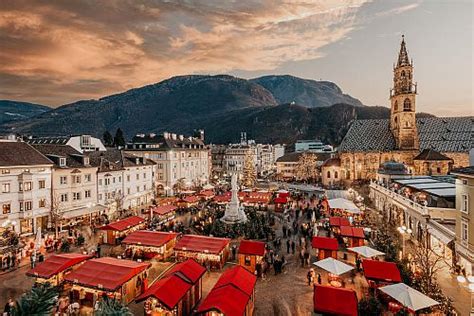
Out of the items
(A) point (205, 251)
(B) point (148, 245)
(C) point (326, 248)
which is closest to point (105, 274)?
(B) point (148, 245)

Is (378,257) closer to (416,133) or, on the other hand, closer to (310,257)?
(310,257)

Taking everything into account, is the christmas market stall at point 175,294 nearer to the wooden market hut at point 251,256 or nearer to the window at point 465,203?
the wooden market hut at point 251,256

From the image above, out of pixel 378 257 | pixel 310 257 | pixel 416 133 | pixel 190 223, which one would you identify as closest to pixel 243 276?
pixel 310 257

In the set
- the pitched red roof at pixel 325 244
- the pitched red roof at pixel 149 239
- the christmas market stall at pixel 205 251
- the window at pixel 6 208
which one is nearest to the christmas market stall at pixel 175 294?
the christmas market stall at pixel 205 251

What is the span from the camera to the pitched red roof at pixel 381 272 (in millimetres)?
17719

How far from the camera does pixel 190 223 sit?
36.7 meters

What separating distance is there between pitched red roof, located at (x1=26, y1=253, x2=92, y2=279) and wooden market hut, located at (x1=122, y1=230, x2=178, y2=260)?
17.3 ft

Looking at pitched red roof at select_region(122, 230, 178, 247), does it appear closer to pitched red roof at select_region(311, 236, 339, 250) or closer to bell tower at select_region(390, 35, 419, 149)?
pitched red roof at select_region(311, 236, 339, 250)

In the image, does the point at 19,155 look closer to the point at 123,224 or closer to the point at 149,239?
the point at 123,224

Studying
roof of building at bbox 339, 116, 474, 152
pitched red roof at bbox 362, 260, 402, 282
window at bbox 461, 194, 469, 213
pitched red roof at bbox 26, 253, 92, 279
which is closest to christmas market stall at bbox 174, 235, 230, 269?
pitched red roof at bbox 26, 253, 92, 279

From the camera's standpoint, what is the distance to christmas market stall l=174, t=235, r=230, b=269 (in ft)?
73.5

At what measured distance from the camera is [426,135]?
6862 centimetres

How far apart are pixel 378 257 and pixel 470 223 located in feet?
25.4

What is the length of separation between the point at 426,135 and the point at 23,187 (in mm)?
81441
